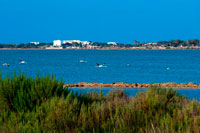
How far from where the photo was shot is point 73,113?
817cm

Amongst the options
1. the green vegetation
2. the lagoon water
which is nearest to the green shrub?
the green vegetation

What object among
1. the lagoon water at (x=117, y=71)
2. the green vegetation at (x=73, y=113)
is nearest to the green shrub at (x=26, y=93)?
the green vegetation at (x=73, y=113)

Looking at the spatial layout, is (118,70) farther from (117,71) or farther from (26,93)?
(26,93)

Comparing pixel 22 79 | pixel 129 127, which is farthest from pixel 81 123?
pixel 22 79

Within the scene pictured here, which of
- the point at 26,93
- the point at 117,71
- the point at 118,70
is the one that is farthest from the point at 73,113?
the point at 118,70

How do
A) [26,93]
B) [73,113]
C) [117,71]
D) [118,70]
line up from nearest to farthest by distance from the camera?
[73,113], [26,93], [117,71], [118,70]

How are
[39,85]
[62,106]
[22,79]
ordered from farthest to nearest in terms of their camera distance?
[22,79], [39,85], [62,106]

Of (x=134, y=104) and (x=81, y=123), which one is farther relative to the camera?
(x=134, y=104)

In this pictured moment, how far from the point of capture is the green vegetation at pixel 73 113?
746 centimetres

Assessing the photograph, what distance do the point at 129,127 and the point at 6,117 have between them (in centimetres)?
266

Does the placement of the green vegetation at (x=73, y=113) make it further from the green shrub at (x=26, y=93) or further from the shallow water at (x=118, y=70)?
the shallow water at (x=118, y=70)

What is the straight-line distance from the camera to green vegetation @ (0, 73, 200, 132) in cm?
746

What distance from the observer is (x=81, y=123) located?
25.8 feet

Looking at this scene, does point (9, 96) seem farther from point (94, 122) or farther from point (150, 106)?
point (150, 106)
